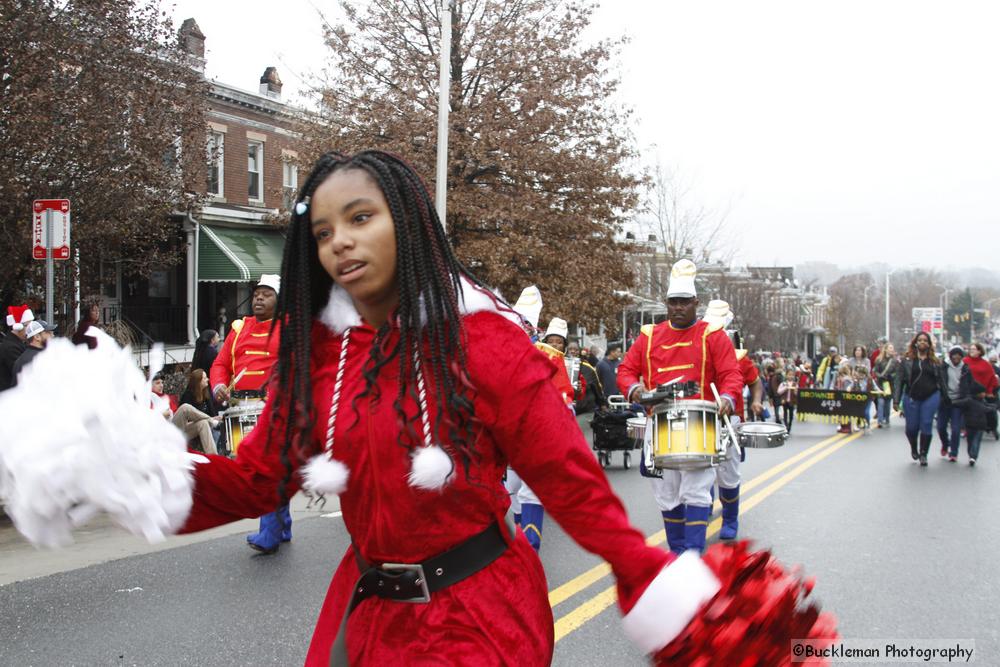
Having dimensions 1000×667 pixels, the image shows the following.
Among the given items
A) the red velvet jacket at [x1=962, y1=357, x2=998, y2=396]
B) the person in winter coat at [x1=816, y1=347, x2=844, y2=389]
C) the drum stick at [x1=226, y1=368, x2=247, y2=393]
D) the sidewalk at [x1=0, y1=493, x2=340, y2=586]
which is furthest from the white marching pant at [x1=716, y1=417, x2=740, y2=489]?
the person in winter coat at [x1=816, y1=347, x2=844, y2=389]

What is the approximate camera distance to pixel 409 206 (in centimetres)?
221

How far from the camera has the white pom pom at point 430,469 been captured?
2006mm

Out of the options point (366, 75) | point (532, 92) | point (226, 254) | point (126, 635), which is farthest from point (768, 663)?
point (226, 254)

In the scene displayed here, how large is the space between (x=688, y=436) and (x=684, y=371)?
0.99 metres

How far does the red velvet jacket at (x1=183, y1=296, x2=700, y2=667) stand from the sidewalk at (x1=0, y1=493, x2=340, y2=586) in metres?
4.40

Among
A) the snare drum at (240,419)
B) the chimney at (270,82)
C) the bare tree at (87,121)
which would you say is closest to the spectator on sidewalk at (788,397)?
the bare tree at (87,121)

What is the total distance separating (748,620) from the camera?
1907mm

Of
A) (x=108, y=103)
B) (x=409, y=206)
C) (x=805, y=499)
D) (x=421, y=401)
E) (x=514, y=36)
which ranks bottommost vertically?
(x=805, y=499)

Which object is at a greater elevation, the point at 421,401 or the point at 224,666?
the point at 421,401

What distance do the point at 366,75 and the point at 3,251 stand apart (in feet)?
34.2

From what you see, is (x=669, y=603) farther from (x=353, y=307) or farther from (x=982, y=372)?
(x=982, y=372)

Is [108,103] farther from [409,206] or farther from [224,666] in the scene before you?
[409,206]

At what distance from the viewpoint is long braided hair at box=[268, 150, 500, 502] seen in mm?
2086

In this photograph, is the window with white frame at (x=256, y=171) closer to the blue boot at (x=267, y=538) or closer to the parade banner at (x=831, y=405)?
the parade banner at (x=831, y=405)
